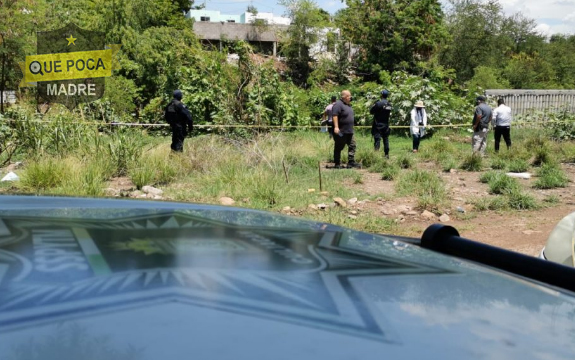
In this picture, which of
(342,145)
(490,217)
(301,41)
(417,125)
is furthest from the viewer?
(301,41)

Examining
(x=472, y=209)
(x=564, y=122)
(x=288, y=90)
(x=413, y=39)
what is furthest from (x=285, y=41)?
(x=472, y=209)

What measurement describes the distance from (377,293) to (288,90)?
2087cm

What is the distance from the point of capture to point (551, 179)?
1205 cm

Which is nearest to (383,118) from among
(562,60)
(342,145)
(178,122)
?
(342,145)

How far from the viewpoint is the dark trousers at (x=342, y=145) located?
13.8m

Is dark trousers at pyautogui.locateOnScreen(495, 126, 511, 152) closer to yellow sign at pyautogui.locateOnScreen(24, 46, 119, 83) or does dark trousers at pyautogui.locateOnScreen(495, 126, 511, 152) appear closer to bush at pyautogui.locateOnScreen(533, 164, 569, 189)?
bush at pyautogui.locateOnScreen(533, 164, 569, 189)

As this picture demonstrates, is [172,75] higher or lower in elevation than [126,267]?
higher

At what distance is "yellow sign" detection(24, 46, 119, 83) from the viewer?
2012 cm

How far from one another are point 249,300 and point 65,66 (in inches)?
823

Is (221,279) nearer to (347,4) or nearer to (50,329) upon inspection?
(50,329)

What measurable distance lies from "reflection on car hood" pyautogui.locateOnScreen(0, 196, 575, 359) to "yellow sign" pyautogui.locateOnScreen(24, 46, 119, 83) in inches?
763

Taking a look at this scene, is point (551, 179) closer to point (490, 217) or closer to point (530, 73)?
point (490, 217)

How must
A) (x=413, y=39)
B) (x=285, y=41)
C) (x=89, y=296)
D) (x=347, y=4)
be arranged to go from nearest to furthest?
1. (x=89, y=296)
2. (x=413, y=39)
3. (x=347, y=4)
4. (x=285, y=41)

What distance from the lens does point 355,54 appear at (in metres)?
38.7
